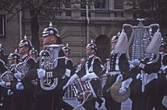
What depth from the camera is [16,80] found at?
11.2 meters

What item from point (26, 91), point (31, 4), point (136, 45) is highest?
point (31, 4)

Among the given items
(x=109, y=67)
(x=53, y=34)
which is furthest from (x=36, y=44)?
(x=53, y=34)

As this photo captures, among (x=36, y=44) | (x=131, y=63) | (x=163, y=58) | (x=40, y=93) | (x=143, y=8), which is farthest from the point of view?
(x=143, y=8)

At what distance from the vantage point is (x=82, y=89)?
12.1m

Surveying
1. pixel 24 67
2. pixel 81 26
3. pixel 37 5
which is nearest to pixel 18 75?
pixel 24 67

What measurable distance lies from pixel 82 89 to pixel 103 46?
59.9 feet

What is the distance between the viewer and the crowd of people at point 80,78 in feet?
31.4

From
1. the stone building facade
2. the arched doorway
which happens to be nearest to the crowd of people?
the stone building facade

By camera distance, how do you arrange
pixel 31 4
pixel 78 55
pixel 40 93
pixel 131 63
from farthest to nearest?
pixel 78 55, pixel 31 4, pixel 131 63, pixel 40 93

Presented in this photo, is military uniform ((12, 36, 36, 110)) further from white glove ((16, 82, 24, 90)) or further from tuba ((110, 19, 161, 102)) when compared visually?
tuba ((110, 19, 161, 102))

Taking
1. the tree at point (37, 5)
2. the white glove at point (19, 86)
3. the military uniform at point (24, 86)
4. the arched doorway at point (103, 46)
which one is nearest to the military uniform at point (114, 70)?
Result: the military uniform at point (24, 86)

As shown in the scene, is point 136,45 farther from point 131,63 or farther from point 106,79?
point 106,79

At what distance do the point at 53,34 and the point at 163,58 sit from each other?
2958 millimetres

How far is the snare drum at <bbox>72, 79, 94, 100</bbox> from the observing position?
39.6 ft
